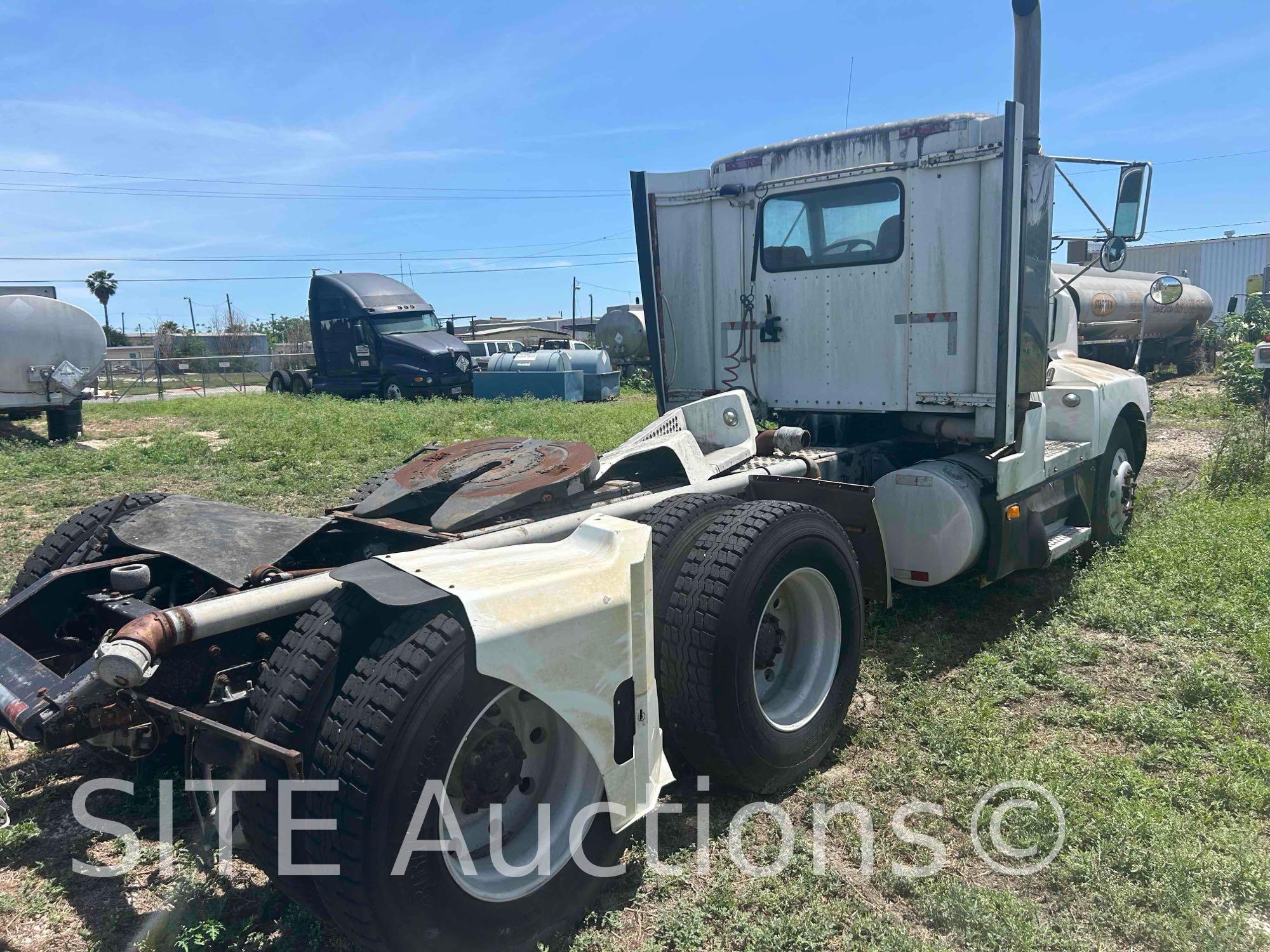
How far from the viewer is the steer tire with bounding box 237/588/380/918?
99.0 inches

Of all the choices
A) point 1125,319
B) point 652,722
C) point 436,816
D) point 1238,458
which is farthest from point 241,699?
point 1125,319

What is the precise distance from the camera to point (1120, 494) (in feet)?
23.5

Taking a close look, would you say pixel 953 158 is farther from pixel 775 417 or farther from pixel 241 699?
pixel 241 699

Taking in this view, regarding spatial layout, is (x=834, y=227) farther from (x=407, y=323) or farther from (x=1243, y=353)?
(x=407, y=323)

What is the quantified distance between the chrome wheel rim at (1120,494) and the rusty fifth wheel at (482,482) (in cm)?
463

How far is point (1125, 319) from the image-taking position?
19000 millimetres

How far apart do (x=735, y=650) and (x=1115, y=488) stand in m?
5.00

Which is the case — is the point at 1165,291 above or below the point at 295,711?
above

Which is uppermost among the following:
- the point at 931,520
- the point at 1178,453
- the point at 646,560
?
the point at 646,560

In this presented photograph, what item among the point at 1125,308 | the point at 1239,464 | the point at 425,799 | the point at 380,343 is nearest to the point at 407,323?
the point at 380,343

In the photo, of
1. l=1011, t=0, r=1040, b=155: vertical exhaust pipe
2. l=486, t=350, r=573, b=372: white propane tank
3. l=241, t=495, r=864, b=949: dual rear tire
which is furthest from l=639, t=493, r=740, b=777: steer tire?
l=486, t=350, r=573, b=372: white propane tank

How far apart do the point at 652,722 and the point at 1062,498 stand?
443 centimetres

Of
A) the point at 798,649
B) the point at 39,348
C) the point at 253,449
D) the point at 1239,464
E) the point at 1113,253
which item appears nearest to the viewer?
the point at 798,649

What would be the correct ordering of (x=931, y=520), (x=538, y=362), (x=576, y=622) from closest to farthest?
(x=576, y=622) < (x=931, y=520) < (x=538, y=362)
